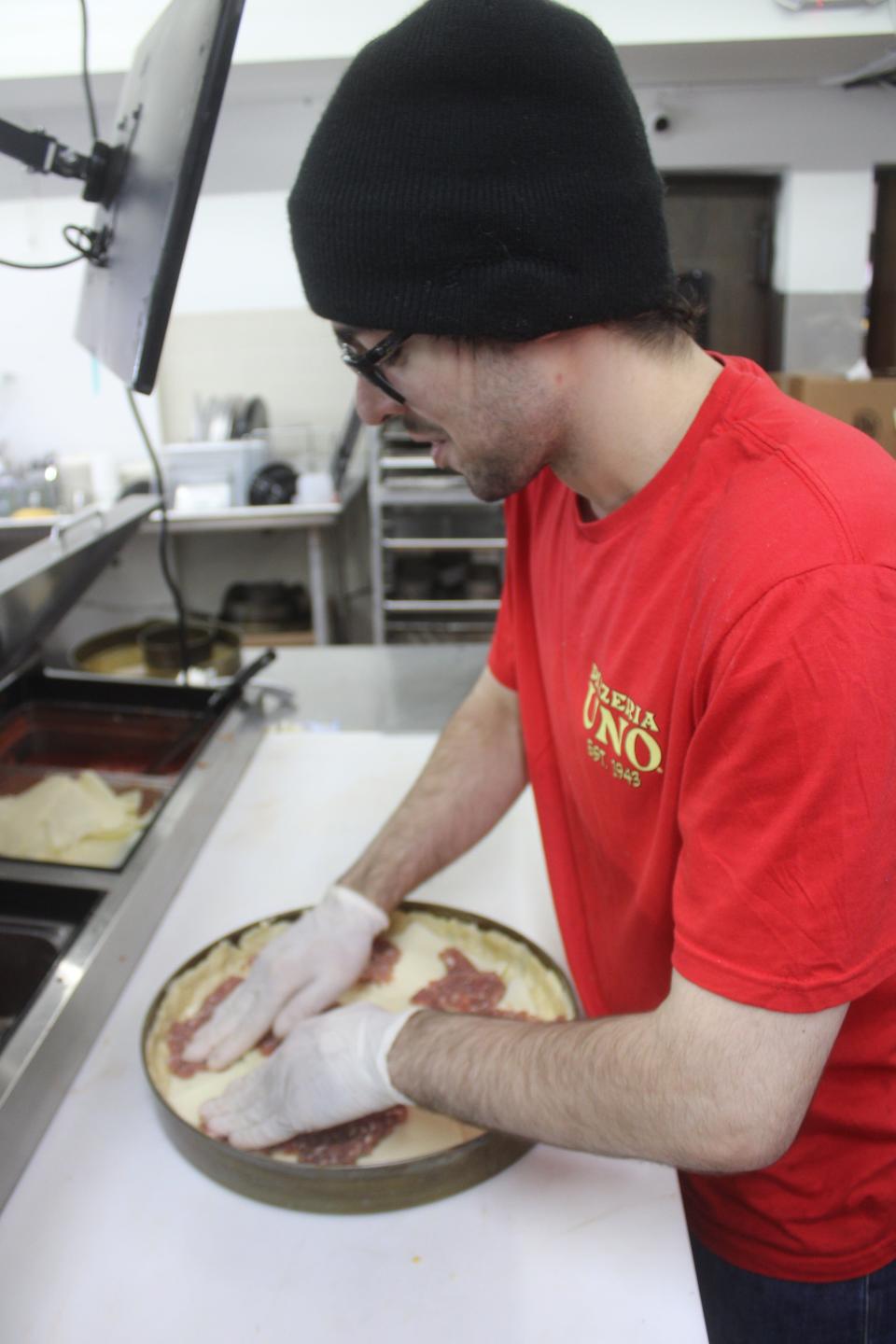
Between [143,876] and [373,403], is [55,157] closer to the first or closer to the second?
[373,403]

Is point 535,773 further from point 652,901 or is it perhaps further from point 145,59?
point 145,59

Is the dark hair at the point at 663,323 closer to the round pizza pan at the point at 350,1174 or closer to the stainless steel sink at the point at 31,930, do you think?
the round pizza pan at the point at 350,1174

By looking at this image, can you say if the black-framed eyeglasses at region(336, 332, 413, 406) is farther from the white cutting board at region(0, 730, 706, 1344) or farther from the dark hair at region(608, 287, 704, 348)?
the white cutting board at region(0, 730, 706, 1344)

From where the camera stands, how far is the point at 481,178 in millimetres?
815

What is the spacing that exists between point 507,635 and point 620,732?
42cm

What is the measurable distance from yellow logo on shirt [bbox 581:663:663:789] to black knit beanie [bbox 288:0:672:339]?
36 cm

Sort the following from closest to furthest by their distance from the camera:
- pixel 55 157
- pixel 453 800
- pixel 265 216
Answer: pixel 55 157 < pixel 453 800 < pixel 265 216

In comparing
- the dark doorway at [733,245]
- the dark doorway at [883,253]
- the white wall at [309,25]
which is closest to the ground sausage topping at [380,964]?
the white wall at [309,25]

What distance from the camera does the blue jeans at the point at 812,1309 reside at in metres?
1.00

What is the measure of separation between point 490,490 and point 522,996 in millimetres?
590

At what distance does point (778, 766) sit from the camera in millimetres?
728

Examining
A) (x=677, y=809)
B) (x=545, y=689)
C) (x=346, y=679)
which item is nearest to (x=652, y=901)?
(x=677, y=809)

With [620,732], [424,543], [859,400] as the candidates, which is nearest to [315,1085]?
[620,732]

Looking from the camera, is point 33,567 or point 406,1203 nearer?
point 406,1203
